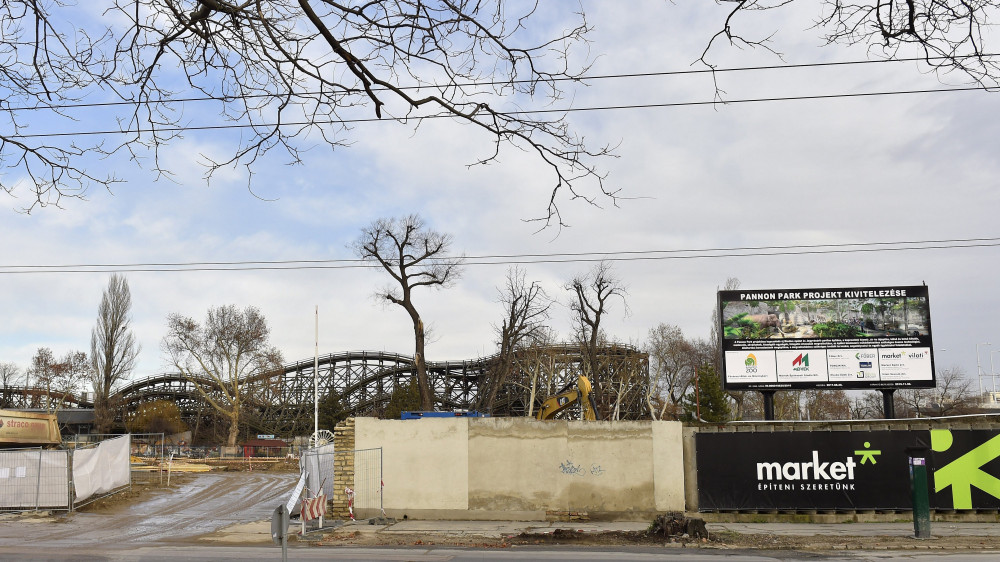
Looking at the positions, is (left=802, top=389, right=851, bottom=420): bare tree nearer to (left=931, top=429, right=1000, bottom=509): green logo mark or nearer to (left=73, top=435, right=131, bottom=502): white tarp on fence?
(left=931, top=429, right=1000, bottom=509): green logo mark

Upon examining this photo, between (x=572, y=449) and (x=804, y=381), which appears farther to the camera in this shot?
(x=804, y=381)

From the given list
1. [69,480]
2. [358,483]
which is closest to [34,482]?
[69,480]

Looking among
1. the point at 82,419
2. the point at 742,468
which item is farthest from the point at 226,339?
the point at 742,468

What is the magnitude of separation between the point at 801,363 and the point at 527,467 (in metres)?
9.70

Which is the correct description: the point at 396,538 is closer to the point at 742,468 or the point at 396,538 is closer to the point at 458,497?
the point at 458,497

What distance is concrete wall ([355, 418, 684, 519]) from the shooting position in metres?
19.9

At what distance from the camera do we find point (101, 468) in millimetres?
24594

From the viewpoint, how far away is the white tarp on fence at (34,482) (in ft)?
72.9

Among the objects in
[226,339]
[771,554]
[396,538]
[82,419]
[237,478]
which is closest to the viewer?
[771,554]

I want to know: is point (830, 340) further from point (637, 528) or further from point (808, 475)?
point (637, 528)

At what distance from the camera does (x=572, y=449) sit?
2006cm

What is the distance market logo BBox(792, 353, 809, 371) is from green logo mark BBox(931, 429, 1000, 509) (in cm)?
532

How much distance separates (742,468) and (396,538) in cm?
876

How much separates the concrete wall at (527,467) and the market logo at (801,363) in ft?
20.5
